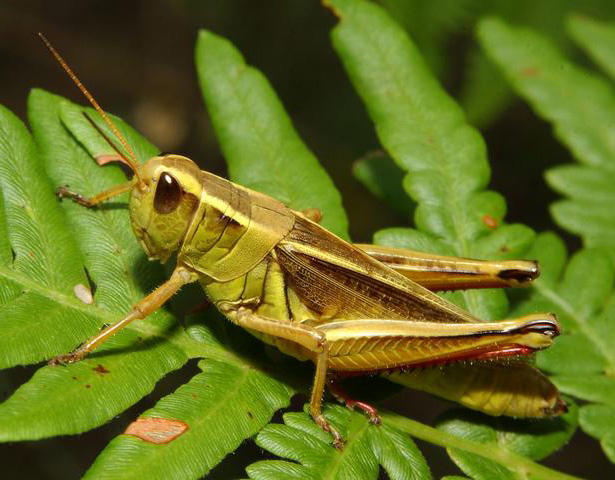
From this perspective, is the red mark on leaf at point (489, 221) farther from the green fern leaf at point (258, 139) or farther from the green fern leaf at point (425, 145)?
the green fern leaf at point (258, 139)

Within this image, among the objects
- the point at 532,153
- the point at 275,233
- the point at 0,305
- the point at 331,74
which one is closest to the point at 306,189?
the point at 275,233

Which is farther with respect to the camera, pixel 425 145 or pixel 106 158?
pixel 425 145

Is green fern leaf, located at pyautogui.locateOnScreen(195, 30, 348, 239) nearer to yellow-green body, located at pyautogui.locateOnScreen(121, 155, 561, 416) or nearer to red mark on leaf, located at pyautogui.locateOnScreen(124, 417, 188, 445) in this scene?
yellow-green body, located at pyautogui.locateOnScreen(121, 155, 561, 416)

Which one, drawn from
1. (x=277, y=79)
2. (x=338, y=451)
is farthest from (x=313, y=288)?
(x=277, y=79)

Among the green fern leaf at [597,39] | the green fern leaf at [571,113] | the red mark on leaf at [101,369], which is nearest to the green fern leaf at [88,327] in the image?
the red mark on leaf at [101,369]

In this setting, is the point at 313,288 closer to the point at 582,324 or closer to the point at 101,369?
the point at 101,369

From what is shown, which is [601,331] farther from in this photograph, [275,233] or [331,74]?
[331,74]
